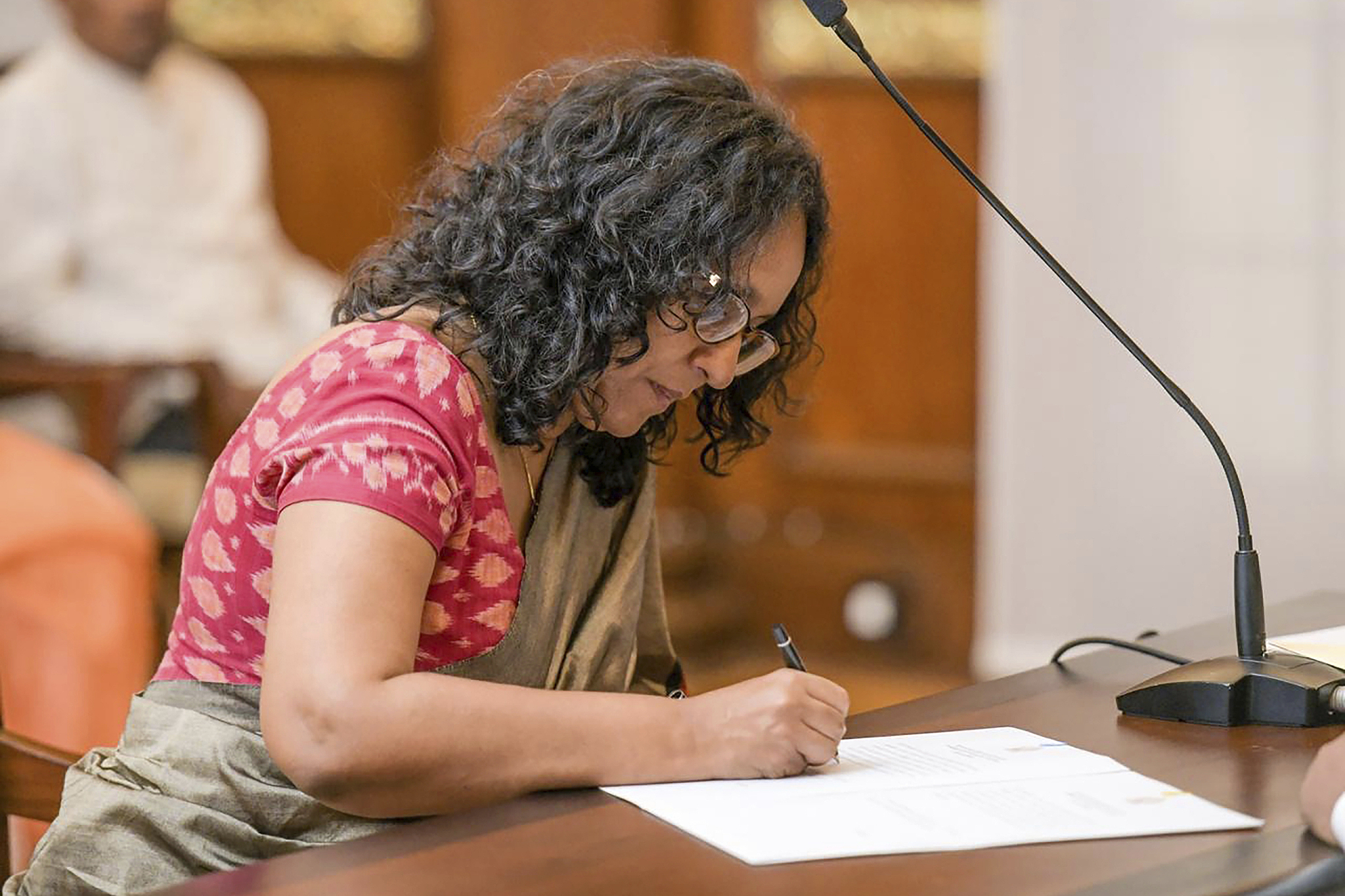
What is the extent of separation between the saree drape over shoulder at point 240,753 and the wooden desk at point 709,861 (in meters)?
0.22

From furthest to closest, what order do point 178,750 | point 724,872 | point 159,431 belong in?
point 159,431 < point 178,750 < point 724,872

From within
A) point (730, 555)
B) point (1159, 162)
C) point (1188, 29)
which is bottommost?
point (730, 555)

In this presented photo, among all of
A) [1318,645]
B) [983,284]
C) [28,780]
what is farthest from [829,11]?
[983,284]

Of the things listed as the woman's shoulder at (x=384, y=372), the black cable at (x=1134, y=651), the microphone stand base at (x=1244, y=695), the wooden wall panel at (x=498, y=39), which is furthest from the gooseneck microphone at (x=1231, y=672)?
the wooden wall panel at (x=498, y=39)

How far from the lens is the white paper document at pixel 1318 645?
63.5 inches

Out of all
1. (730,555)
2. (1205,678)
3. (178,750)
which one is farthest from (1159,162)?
(178,750)

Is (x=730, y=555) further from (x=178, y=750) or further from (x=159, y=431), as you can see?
(x=178, y=750)

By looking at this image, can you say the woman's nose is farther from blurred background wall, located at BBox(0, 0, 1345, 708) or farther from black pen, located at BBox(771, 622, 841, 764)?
blurred background wall, located at BBox(0, 0, 1345, 708)

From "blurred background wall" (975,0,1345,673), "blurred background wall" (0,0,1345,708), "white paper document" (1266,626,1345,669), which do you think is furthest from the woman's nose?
"blurred background wall" (975,0,1345,673)

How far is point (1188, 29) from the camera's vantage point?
11.5 feet

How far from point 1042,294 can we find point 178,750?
2613 millimetres

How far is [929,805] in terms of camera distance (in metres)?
1.21

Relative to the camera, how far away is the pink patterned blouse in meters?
1.30

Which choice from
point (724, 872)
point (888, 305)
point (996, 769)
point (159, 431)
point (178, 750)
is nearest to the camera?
point (724, 872)
